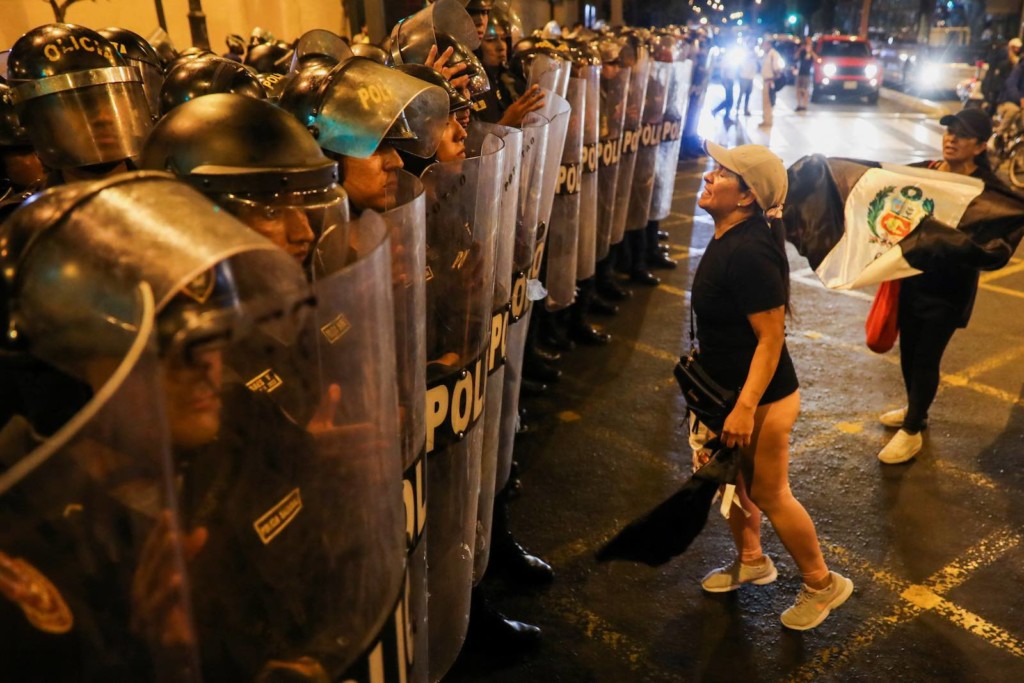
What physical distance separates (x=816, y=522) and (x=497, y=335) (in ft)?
7.28

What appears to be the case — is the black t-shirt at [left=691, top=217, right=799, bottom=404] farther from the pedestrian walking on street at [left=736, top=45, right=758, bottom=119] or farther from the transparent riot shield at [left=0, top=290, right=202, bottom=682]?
the pedestrian walking on street at [left=736, top=45, right=758, bottom=119]

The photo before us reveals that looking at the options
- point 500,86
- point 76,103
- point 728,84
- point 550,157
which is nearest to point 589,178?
point 500,86

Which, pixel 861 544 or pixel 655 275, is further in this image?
pixel 655 275

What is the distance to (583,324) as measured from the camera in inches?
267

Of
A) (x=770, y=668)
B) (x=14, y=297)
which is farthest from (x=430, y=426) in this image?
(x=770, y=668)

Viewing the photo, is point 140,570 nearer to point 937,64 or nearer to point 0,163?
point 0,163

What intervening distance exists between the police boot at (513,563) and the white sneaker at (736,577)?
2.32ft

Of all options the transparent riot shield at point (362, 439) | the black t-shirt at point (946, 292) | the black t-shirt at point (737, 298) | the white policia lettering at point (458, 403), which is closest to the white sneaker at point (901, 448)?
the black t-shirt at point (946, 292)

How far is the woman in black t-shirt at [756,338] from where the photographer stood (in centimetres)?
313

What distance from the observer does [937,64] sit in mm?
27938

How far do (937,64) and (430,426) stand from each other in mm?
30865

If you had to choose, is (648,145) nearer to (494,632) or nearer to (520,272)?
(520,272)

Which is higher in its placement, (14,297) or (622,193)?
(14,297)

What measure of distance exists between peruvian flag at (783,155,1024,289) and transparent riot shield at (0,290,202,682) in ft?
14.1
